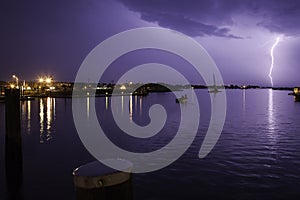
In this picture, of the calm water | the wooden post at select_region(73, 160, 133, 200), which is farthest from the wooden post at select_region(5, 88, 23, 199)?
the wooden post at select_region(73, 160, 133, 200)

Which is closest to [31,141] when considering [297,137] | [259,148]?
[259,148]

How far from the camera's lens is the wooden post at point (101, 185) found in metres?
3.78

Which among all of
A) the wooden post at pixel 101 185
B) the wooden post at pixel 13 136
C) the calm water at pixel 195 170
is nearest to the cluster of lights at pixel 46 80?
the calm water at pixel 195 170

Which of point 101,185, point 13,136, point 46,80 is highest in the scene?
point 46,80

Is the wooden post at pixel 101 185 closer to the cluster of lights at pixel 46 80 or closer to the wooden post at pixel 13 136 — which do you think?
the wooden post at pixel 13 136

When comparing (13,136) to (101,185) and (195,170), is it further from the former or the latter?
(101,185)

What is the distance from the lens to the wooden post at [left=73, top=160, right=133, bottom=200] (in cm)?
378

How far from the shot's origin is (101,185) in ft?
12.5

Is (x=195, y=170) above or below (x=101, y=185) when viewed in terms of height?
below

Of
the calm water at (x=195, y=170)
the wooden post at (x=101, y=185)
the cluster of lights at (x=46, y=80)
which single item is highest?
the cluster of lights at (x=46, y=80)

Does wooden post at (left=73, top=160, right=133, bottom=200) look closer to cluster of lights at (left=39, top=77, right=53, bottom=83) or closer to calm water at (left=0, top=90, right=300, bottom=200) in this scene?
calm water at (left=0, top=90, right=300, bottom=200)

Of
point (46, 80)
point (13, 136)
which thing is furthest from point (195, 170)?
point (46, 80)

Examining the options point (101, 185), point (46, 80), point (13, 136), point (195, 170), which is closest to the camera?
point (101, 185)

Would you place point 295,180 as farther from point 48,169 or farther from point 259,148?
point 48,169
